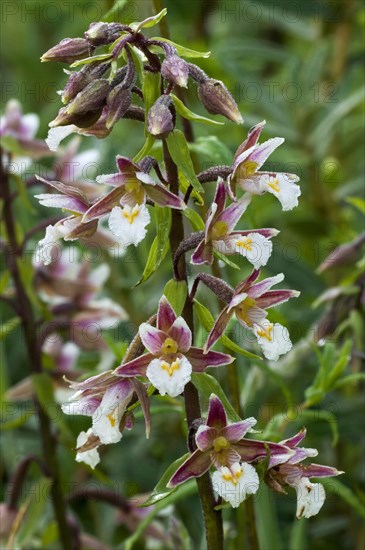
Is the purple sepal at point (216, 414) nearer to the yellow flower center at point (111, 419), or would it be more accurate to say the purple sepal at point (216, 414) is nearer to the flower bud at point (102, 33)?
the yellow flower center at point (111, 419)

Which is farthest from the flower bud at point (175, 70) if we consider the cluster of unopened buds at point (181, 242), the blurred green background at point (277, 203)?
the blurred green background at point (277, 203)

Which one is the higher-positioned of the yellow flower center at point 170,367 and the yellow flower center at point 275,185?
the yellow flower center at point 275,185

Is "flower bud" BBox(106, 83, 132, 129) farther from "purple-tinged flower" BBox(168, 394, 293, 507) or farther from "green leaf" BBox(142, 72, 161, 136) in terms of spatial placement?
"purple-tinged flower" BBox(168, 394, 293, 507)

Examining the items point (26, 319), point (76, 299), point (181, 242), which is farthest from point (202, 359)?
point (76, 299)

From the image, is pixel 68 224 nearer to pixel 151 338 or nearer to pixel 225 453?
pixel 151 338

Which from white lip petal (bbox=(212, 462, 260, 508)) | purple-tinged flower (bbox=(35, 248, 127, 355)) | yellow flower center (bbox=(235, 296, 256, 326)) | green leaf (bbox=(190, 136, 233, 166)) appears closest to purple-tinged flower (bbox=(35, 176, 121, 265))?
yellow flower center (bbox=(235, 296, 256, 326))

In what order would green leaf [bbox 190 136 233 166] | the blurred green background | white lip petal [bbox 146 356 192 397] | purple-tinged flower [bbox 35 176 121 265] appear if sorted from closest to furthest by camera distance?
white lip petal [bbox 146 356 192 397] → purple-tinged flower [bbox 35 176 121 265] → green leaf [bbox 190 136 233 166] → the blurred green background

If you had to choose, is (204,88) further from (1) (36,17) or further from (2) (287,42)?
(2) (287,42)
